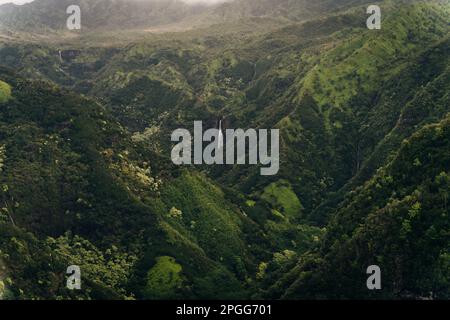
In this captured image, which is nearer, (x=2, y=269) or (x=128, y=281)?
(x=2, y=269)

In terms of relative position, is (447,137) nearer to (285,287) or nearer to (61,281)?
(285,287)

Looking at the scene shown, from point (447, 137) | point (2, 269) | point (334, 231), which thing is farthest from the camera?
point (334, 231)

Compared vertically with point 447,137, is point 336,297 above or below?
below

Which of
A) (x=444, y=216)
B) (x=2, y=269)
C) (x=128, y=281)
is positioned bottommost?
(x=128, y=281)
